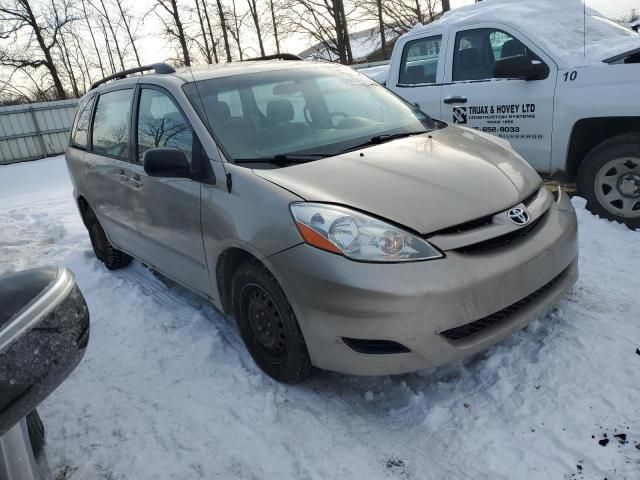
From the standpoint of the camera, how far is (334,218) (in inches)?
93.4

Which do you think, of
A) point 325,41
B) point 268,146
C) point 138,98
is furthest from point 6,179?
point 325,41

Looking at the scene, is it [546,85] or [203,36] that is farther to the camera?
[203,36]

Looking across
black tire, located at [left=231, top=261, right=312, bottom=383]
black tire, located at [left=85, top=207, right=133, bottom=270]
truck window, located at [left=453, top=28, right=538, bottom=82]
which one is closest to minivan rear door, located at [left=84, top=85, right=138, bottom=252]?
black tire, located at [left=85, top=207, right=133, bottom=270]

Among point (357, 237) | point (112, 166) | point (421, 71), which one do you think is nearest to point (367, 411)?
point (357, 237)

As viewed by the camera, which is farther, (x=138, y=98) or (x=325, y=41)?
(x=325, y=41)

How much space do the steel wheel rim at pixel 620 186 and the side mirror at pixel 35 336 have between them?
4215 mm

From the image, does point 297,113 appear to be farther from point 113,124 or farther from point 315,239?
point 113,124

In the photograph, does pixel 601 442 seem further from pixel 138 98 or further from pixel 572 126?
pixel 138 98

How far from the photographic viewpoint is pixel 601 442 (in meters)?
2.16

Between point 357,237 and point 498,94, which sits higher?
point 498,94

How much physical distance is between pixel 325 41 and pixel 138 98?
24.3 meters

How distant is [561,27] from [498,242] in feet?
12.7

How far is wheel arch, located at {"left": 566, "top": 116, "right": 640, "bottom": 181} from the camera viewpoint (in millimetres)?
4355

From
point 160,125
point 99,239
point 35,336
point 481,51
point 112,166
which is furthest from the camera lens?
point 481,51
